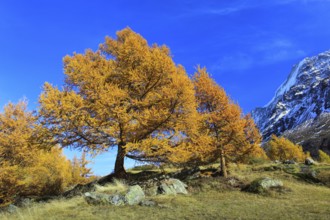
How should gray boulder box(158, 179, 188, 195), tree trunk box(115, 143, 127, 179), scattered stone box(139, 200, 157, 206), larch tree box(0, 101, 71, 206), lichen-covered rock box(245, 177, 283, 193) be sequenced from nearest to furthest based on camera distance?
scattered stone box(139, 200, 157, 206) → gray boulder box(158, 179, 188, 195) → lichen-covered rock box(245, 177, 283, 193) → tree trunk box(115, 143, 127, 179) → larch tree box(0, 101, 71, 206)

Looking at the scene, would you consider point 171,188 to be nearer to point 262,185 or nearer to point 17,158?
point 262,185

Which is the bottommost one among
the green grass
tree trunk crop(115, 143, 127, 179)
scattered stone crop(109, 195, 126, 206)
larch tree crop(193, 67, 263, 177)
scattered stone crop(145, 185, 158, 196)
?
the green grass

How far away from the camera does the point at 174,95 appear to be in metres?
16.9

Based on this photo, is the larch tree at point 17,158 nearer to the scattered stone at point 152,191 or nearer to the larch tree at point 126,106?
the larch tree at point 126,106

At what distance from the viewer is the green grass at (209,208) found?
438 inches

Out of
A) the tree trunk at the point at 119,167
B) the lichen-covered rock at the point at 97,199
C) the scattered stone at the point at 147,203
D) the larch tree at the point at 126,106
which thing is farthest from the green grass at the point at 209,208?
the tree trunk at the point at 119,167

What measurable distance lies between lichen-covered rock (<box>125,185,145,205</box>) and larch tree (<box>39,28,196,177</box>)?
2.45 meters

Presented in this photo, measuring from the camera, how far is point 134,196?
45.2 feet

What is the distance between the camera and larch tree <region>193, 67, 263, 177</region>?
70.0 ft

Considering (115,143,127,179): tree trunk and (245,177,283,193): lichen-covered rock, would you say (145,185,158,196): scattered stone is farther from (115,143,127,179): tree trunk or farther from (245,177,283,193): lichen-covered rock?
(245,177,283,193): lichen-covered rock

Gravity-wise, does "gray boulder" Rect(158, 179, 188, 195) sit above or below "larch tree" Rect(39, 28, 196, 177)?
below

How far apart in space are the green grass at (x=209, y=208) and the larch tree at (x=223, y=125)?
557 centimetres

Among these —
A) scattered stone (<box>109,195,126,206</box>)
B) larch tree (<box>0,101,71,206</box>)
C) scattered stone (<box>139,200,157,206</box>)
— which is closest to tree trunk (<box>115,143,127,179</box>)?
larch tree (<box>0,101,71,206</box>)

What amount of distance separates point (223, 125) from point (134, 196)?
31.9 ft
